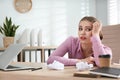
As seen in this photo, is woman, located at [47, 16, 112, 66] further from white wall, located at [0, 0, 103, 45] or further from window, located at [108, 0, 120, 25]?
window, located at [108, 0, 120, 25]

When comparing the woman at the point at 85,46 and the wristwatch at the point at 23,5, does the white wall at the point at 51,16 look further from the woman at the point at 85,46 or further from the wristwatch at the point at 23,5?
the woman at the point at 85,46

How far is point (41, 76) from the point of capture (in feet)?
3.81

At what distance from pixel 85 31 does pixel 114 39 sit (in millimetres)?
996

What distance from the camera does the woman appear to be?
1.80m

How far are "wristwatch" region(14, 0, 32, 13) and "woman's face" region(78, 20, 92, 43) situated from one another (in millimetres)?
2735

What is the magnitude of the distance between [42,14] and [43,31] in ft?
1.13

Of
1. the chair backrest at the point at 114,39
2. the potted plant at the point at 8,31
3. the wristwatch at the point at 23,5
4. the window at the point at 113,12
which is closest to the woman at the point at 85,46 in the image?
the chair backrest at the point at 114,39

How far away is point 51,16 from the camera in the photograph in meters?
4.86

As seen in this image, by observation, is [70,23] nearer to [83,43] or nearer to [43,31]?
[43,31]

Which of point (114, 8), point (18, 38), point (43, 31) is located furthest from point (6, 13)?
point (114, 8)

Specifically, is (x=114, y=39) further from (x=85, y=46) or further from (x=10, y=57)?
(x=10, y=57)

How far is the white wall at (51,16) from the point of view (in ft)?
14.5

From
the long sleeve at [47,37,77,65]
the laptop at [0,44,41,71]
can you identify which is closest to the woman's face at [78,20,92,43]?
the long sleeve at [47,37,77,65]

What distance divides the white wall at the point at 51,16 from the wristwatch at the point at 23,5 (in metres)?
0.06
